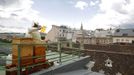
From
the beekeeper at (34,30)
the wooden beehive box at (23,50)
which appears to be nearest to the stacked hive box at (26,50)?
the wooden beehive box at (23,50)

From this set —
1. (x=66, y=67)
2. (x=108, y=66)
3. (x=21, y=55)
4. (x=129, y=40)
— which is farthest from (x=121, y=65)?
(x=129, y=40)

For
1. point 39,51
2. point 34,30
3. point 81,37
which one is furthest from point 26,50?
point 81,37

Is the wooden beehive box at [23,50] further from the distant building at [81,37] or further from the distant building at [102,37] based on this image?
the distant building at [81,37]

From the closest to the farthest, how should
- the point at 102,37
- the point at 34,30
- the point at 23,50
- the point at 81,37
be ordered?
the point at 23,50
the point at 34,30
the point at 102,37
the point at 81,37

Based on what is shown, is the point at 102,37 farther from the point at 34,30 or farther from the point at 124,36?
the point at 34,30

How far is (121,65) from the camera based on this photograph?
30.7 m

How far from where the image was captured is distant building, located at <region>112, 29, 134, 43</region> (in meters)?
65.2

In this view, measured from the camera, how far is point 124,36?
218ft

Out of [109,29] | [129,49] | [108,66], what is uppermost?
[109,29]

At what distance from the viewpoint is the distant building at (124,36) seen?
214 ft

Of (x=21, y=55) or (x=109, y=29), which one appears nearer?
(x=21, y=55)

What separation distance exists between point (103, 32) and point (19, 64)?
2920 inches

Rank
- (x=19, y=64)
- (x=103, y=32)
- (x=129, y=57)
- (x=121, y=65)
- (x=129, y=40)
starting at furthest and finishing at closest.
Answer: (x=103, y=32) < (x=129, y=40) < (x=121, y=65) < (x=129, y=57) < (x=19, y=64)

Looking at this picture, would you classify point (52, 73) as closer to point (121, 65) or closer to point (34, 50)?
point (34, 50)
